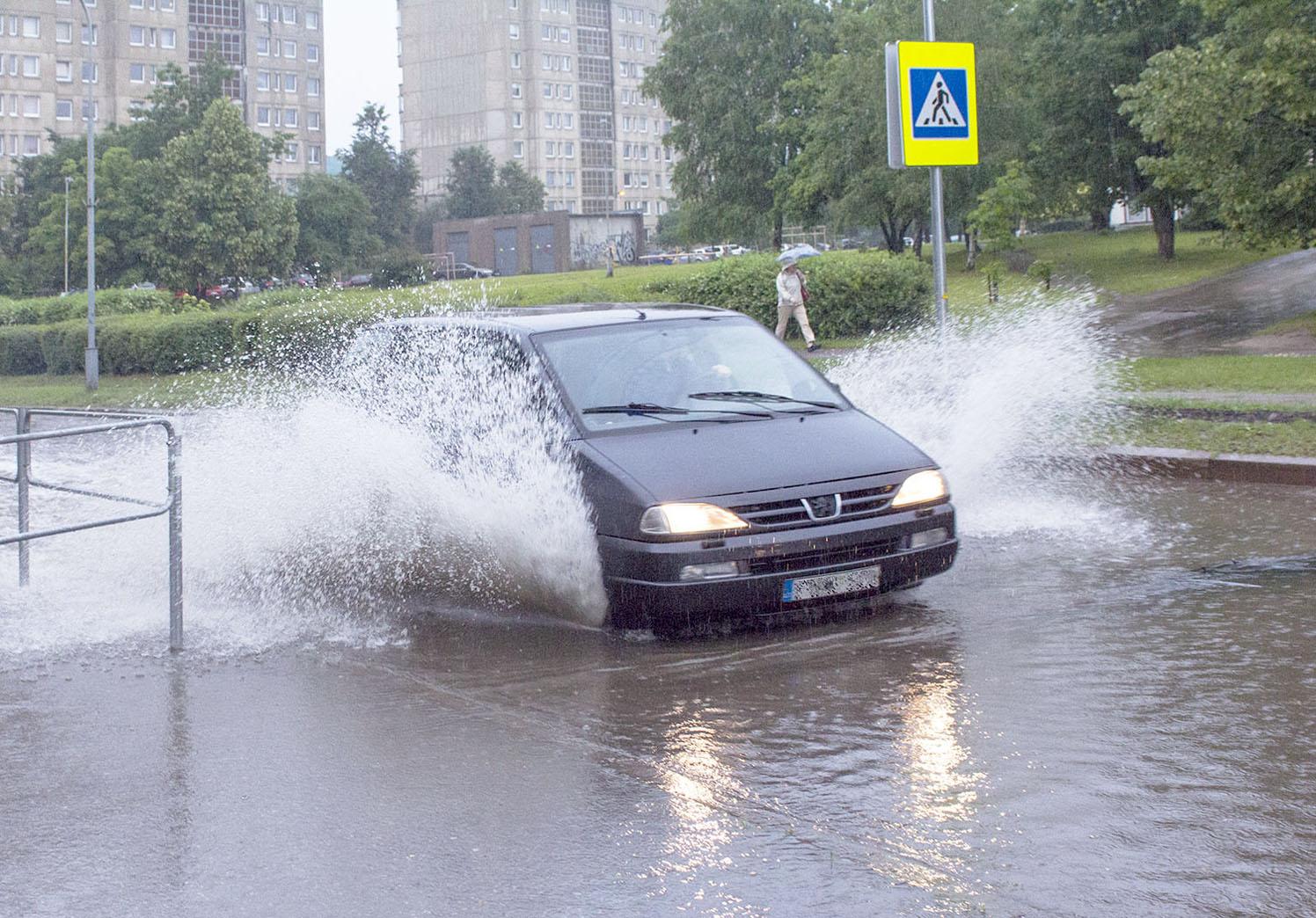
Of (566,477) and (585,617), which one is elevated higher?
(566,477)

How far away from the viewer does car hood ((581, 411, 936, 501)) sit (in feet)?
24.0

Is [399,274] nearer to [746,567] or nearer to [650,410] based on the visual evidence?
[650,410]

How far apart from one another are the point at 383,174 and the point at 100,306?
268 feet

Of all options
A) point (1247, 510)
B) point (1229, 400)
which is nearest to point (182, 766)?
point (1247, 510)

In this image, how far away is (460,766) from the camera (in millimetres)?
5438

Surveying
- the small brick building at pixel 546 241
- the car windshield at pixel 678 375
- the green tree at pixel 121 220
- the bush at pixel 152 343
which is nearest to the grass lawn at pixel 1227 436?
the car windshield at pixel 678 375

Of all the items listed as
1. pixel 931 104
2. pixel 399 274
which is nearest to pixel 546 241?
pixel 399 274

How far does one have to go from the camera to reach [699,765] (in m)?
5.37

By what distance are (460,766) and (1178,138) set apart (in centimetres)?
2293

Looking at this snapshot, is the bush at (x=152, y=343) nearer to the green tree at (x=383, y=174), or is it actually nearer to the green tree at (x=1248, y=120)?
the green tree at (x=1248, y=120)

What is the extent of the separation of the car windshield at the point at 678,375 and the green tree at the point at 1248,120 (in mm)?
17690

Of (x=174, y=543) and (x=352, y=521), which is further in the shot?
(x=352, y=521)

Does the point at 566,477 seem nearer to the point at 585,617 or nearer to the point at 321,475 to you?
the point at 585,617

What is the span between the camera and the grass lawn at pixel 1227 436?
12.1 meters
